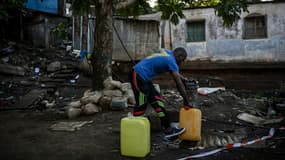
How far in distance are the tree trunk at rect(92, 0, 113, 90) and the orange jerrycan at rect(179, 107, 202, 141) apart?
3.52 meters

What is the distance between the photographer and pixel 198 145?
3.61 m

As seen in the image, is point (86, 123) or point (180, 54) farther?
point (86, 123)

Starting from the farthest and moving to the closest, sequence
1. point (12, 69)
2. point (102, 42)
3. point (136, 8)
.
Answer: point (12, 69) → point (136, 8) → point (102, 42)

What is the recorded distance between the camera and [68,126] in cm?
491

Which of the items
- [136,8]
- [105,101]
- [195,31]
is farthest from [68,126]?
[195,31]

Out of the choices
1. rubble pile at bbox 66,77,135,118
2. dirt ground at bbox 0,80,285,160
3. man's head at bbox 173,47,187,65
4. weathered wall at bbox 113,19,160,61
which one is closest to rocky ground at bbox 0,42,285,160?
dirt ground at bbox 0,80,285,160

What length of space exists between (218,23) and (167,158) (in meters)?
10.2

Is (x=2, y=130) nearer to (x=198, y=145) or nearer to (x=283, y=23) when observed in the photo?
(x=198, y=145)

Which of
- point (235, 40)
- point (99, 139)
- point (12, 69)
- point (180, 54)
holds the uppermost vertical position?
point (235, 40)

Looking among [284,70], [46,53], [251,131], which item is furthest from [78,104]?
[284,70]

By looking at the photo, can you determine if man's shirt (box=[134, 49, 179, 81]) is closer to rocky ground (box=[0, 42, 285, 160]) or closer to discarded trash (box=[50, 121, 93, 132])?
rocky ground (box=[0, 42, 285, 160])

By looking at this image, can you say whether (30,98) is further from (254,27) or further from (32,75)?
(254,27)

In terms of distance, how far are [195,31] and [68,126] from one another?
9277 millimetres

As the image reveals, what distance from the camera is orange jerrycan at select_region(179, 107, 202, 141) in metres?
3.47
